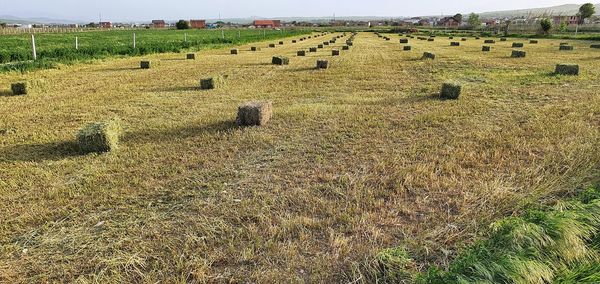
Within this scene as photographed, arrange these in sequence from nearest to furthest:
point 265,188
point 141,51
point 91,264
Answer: point 91,264 < point 265,188 < point 141,51

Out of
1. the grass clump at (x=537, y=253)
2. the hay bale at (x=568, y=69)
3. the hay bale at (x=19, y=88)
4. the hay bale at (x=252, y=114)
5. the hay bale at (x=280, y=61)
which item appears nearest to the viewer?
the grass clump at (x=537, y=253)

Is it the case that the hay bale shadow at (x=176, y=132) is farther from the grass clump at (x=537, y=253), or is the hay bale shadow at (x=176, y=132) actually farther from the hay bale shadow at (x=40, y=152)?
the grass clump at (x=537, y=253)

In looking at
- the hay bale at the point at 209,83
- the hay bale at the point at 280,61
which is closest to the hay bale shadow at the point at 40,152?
the hay bale at the point at 209,83

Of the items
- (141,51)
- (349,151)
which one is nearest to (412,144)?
(349,151)

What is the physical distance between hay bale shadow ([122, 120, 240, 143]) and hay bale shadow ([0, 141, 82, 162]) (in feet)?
3.25

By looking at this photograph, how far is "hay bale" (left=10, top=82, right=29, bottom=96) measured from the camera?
12914mm

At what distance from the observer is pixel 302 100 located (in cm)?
1212

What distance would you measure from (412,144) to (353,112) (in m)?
2.90

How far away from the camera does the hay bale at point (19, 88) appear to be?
1291 centimetres

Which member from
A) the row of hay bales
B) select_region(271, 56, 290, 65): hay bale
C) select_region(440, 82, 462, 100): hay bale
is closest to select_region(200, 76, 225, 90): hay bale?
the row of hay bales

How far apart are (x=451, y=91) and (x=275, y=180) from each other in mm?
7716

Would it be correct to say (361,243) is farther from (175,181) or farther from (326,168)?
(175,181)

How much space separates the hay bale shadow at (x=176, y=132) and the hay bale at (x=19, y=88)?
23.2 ft

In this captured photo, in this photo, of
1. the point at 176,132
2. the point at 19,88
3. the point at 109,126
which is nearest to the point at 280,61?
the point at 19,88
